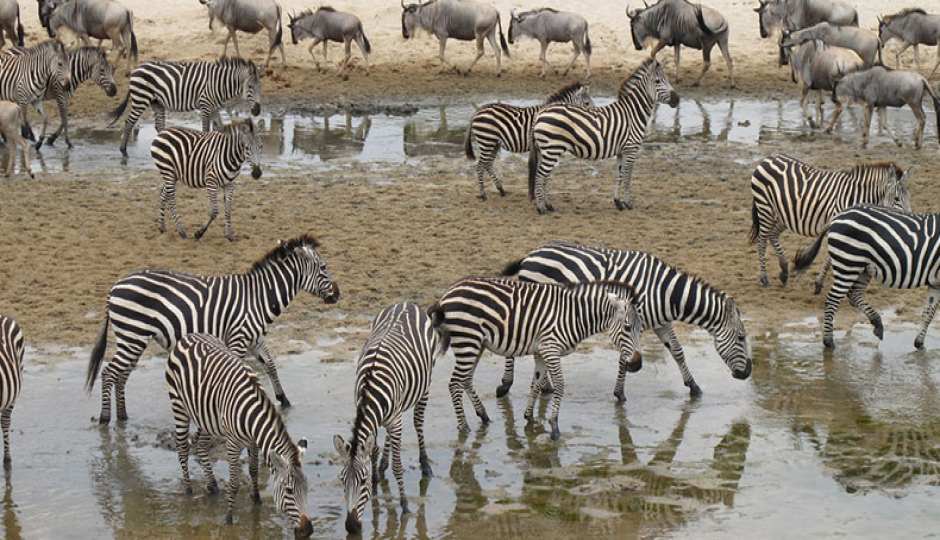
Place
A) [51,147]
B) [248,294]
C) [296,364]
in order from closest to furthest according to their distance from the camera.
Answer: [248,294]
[296,364]
[51,147]

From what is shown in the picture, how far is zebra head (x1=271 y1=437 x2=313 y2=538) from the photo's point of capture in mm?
6973

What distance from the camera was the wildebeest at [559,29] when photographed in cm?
2381

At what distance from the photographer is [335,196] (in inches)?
622

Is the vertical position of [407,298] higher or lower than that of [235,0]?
lower

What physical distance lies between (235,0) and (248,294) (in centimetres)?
1554

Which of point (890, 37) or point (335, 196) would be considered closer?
point (335, 196)

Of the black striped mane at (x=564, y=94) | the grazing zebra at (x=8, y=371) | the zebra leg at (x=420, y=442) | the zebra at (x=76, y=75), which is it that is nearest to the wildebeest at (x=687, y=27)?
the black striped mane at (x=564, y=94)

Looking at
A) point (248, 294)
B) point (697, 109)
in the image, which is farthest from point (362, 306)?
point (697, 109)

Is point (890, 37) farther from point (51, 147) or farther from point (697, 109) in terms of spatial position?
point (51, 147)

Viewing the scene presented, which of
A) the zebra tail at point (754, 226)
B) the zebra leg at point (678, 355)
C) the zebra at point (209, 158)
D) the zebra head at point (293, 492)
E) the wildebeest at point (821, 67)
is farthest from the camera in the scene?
the wildebeest at point (821, 67)

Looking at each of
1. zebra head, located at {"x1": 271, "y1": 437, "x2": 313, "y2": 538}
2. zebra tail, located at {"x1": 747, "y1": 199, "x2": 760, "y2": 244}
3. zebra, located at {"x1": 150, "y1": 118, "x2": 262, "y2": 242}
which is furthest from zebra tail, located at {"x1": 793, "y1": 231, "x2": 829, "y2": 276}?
zebra head, located at {"x1": 271, "y1": 437, "x2": 313, "y2": 538}

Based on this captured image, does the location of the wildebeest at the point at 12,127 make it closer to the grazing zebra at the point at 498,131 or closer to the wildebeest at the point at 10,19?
the grazing zebra at the point at 498,131

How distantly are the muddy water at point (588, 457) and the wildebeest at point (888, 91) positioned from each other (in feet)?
29.2

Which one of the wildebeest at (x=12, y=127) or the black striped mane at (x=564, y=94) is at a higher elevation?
the black striped mane at (x=564, y=94)
